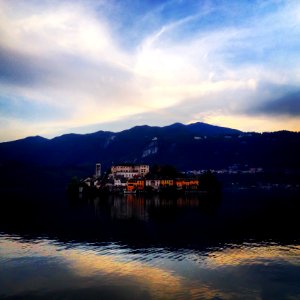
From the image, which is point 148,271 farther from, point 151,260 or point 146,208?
point 146,208

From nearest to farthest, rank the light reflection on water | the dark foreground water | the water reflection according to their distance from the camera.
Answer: the light reflection on water → the dark foreground water → the water reflection

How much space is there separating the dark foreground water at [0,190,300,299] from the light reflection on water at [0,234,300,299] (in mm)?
92

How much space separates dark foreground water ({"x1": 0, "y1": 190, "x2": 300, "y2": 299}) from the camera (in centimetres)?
3422

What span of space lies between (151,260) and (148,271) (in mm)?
4831

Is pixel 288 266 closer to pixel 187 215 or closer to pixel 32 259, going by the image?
A: pixel 32 259

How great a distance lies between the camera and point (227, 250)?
50.6 metres

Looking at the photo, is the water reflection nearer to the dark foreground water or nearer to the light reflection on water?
the dark foreground water

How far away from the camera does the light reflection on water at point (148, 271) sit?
33625 millimetres

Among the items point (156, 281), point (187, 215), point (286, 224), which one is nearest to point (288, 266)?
point (156, 281)

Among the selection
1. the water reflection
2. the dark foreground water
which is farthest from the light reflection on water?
the water reflection

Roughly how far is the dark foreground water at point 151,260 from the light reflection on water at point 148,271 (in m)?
0.09

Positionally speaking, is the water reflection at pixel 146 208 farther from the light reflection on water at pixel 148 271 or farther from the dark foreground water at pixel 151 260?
the light reflection on water at pixel 148 271

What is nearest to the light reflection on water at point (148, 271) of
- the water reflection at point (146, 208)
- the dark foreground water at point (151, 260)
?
the dark foreground water at point (151, 260)

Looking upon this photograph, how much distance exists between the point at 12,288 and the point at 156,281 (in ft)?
44.9
